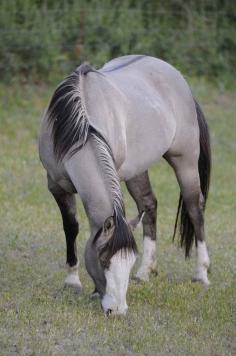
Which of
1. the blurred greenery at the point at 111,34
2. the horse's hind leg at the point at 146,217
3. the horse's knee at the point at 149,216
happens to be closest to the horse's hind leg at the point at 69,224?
the horse's hind leg at the point at 146,217

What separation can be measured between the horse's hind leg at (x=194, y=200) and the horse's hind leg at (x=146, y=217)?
11.2 inches

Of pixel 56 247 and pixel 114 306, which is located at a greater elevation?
pixel 114 306

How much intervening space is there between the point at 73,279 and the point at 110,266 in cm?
112

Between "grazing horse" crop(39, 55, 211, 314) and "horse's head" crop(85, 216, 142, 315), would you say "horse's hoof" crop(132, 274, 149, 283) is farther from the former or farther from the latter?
"horse's head" crop(85, 216, 142, 315)

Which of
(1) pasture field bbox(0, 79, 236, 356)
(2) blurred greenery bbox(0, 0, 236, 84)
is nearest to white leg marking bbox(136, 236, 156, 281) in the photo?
(1) pasture field bbox(0, 79, 236, 356)

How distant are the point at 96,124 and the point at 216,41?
9441 millimetres

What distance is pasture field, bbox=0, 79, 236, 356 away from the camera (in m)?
5.00

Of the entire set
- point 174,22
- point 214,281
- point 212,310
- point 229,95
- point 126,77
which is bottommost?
point 229,95

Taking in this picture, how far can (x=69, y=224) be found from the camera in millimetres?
6234

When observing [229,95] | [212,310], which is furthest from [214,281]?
[229,95]

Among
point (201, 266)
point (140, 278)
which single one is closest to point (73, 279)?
point (140, 278)

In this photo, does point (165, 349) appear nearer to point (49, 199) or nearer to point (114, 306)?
point (114, 306)

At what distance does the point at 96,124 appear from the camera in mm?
5750

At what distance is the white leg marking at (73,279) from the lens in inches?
245
